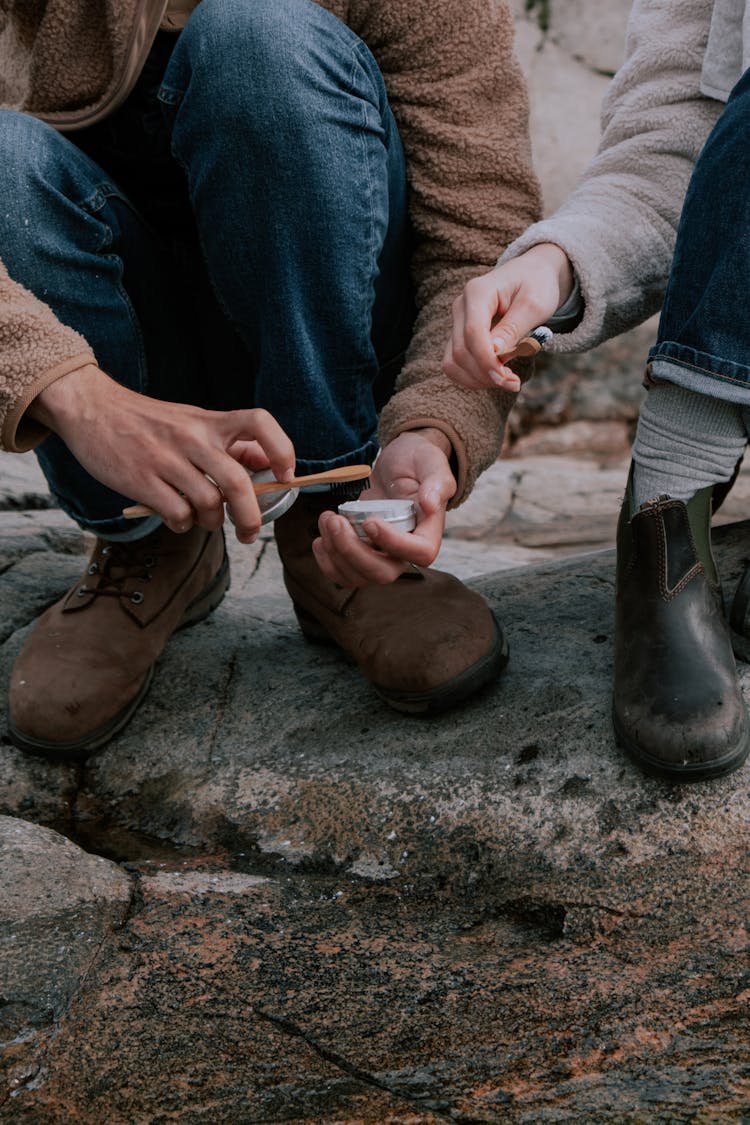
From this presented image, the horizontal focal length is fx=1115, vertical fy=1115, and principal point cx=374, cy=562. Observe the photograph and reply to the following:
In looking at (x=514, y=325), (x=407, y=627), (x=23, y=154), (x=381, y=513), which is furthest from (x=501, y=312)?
(x=23, y=154)

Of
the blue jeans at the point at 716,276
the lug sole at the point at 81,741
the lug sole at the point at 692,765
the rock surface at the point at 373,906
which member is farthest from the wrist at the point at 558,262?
the lug sole at the point at 81,741

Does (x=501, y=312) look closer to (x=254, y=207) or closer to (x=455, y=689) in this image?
(x=254, y=207)

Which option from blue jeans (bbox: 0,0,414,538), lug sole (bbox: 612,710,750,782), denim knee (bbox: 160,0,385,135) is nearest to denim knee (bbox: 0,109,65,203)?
blue jeans (bbox: 0,0,414,538)

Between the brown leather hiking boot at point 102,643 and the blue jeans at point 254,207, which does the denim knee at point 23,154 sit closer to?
the blue jeans at point 254,207

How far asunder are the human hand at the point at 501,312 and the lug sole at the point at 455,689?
1.25 ft

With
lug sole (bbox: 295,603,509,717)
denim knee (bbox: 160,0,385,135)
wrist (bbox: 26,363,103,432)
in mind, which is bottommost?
lug sole (bbox: 295,603,509,717)

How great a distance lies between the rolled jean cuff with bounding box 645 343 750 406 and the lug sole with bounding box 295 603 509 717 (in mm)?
432

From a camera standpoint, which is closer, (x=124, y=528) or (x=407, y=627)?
(x=407, y=627)

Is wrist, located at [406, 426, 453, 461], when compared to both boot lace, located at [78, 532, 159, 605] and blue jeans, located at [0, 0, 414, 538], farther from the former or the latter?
boot lace, located at [78, 532, 159, 605]

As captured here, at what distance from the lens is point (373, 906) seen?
1290 millimetres

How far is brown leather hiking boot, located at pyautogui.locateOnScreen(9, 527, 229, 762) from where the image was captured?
1628mm

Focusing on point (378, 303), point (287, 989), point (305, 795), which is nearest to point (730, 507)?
point (378, 303)

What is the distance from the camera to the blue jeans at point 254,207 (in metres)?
1.48

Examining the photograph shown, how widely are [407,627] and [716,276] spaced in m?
0.61
